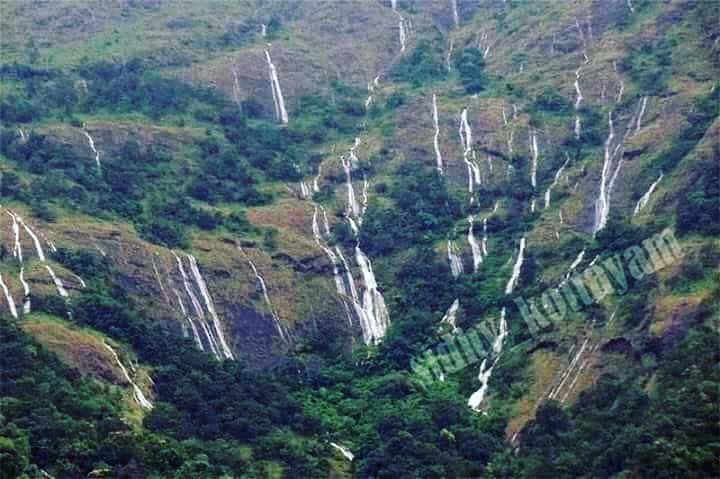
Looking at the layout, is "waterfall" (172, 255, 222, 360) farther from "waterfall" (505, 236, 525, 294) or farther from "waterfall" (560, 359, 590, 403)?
"waterfall" (560, 359, 590, 403)

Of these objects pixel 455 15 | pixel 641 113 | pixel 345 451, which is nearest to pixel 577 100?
pixel 641 113

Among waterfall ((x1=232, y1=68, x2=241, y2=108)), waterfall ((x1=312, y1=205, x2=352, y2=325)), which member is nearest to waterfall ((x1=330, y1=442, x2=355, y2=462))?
waterfall ((x1=312, y1=205, x2=352, y2=325))

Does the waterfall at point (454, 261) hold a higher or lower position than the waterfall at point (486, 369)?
higher

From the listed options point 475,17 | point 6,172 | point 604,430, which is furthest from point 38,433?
point 475,17

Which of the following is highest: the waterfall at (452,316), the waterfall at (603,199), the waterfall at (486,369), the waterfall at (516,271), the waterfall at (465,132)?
the waterfall at (465,132)

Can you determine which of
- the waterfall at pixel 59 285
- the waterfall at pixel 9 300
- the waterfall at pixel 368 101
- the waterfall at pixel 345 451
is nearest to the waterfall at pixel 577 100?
the waterfall at pixel 368 101

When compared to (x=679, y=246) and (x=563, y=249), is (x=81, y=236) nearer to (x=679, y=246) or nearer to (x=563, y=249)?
(x=563, y=249)

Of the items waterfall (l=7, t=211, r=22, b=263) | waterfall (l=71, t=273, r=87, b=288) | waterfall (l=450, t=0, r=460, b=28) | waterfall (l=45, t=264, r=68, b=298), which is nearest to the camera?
A: waterfall (l=45, t=264, r=68, b=298)

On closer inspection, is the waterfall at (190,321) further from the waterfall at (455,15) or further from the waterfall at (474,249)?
the waterfall at (455,15)
